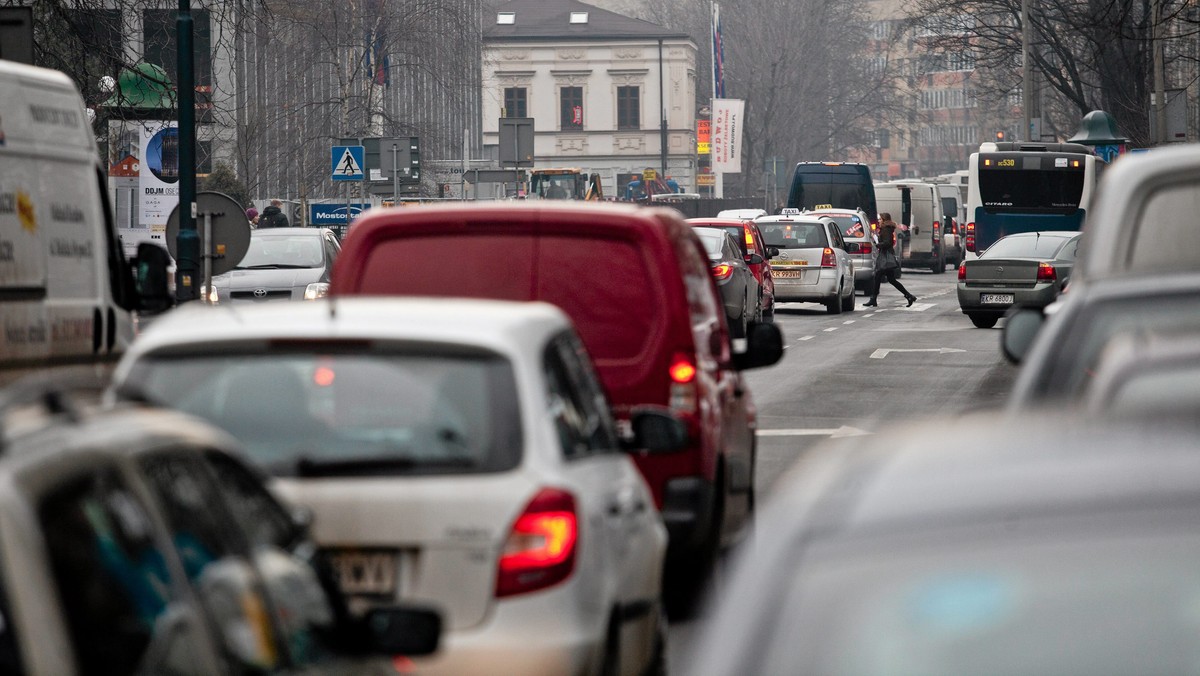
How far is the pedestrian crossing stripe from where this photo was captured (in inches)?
1389

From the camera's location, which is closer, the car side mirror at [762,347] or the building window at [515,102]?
the car side mirror at [762,347]

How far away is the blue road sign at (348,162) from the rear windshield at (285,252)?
9.78 metres

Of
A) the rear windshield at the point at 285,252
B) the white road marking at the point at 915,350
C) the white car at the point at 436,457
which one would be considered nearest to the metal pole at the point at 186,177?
the rear windshield at the point at 285,252

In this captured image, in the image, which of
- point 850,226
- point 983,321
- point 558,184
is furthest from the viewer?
point 558,184

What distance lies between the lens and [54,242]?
9.96 meters

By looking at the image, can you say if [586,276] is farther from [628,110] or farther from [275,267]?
[628,110]

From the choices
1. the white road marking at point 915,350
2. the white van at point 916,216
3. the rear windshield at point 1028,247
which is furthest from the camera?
the white van at point 916,216

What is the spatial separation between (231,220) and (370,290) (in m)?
11.2

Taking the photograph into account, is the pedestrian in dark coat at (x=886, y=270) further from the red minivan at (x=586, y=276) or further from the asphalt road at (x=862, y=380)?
the red minivan at (x=586, y=276)

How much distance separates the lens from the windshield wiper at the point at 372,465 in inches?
213

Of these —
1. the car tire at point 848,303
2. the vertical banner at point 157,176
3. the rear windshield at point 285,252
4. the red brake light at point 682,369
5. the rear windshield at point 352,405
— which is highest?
the vertical banner at point 157,176

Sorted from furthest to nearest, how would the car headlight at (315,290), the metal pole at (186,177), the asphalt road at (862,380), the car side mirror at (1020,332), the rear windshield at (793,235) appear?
1. the rear windshield at (793,235)
2. the car headlight at (315,290)
3. the metal pole at (186,177)
4. the asphalt road at (862,380)
5. the car side mirror at (1020,332)

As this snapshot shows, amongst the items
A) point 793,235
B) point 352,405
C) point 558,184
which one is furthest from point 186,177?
point 558,184

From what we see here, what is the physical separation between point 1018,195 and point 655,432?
37915 mm
